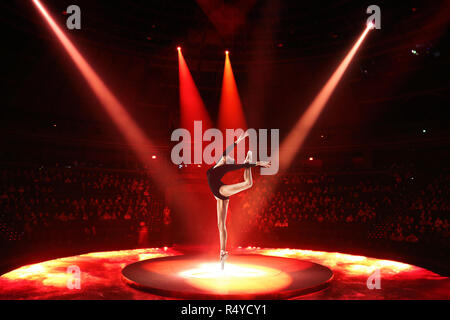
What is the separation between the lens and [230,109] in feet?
54.9

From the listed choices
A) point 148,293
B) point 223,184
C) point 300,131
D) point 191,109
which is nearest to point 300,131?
point 300,131

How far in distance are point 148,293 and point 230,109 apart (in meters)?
11.0

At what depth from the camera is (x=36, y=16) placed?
1165 cm

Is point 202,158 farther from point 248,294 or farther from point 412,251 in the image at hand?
point 248,294

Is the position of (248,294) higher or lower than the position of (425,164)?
lower

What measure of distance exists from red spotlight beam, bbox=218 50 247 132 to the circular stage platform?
787 cm

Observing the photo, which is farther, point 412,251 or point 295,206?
point 295,206

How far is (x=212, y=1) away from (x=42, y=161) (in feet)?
29.1

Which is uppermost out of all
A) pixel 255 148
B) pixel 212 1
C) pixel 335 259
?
pixel 212 1

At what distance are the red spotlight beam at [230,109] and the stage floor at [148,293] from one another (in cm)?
751

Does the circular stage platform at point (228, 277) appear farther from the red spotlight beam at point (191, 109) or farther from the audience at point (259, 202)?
the red spotlight beam at point (191, 109)

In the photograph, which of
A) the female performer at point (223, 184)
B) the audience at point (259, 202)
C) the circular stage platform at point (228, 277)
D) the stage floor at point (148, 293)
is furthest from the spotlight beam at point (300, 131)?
the female performer at point (223, 184)

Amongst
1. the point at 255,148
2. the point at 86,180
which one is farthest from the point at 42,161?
the point at 255,148

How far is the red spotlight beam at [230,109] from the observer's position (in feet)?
53.8
